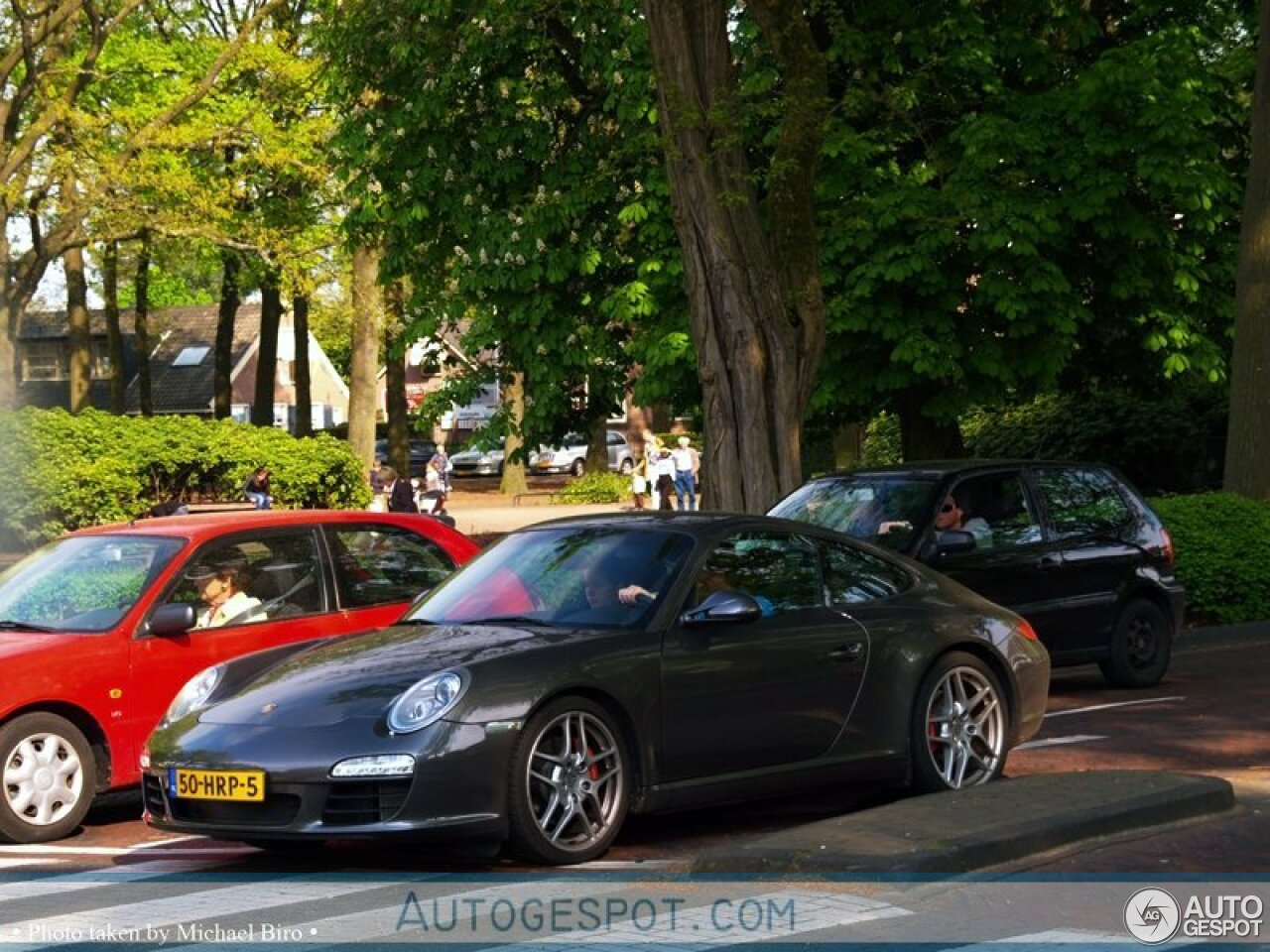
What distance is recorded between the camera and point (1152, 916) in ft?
21.6

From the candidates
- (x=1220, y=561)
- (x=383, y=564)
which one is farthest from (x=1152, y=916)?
(x=1220, y=561)

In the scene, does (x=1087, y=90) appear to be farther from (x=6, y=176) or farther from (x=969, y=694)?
(x=6, y=176)

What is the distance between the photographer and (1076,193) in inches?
872

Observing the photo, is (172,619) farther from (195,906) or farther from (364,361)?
(364,361)

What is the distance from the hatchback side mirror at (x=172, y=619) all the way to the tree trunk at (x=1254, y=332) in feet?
46.5

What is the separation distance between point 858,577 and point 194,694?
319 cm

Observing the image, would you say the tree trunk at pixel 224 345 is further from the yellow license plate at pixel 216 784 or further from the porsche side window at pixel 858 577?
the yellow license plate at pixel 216 784

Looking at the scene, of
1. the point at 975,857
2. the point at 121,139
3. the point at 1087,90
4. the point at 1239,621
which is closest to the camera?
the point at 975,857

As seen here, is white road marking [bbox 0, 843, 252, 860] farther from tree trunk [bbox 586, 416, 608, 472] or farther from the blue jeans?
tree trunk [bbox 586, 416, 608, 472]

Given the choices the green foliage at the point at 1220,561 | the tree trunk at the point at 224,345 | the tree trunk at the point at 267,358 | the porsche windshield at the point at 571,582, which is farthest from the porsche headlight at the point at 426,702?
the tree trunk at the point at 224,345

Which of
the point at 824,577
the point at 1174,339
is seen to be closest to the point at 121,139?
the point at 1174,339

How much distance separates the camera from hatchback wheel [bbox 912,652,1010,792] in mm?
9445

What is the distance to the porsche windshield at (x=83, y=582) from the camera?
10.7 metres

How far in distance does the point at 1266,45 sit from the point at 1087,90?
2.07m
